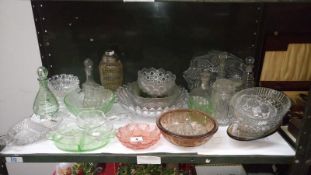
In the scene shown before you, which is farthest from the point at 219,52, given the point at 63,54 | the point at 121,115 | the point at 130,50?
the point at 63,54

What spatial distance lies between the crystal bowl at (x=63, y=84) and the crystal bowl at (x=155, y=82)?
0.30m

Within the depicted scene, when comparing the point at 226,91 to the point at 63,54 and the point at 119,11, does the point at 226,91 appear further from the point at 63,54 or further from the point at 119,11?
the point at 63,54

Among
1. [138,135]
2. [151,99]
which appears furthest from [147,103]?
[138,135]

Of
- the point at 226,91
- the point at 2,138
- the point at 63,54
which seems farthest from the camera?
the point at 63,54

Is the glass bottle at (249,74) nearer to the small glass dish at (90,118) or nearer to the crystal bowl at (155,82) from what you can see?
the crystal bowl at (155,82)

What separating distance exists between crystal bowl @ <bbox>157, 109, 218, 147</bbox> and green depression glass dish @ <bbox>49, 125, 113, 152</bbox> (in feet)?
0.68

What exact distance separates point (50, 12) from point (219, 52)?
2.46 feet

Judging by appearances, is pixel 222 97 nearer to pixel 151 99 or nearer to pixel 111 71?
pixel 151 99

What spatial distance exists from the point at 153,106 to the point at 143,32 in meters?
0.33

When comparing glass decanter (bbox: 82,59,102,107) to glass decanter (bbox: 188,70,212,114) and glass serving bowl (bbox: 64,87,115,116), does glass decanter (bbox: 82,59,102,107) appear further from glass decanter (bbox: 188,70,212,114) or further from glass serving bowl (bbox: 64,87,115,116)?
glass decanter (bbox: 188,70,212,114)

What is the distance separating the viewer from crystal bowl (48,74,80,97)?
131cm

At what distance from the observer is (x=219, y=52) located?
131 cm

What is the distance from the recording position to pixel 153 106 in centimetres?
121

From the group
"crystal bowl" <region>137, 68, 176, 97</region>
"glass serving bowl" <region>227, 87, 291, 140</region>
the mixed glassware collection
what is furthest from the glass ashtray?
"glass serving bowl" <region>227, 87, 291, 140</region>
